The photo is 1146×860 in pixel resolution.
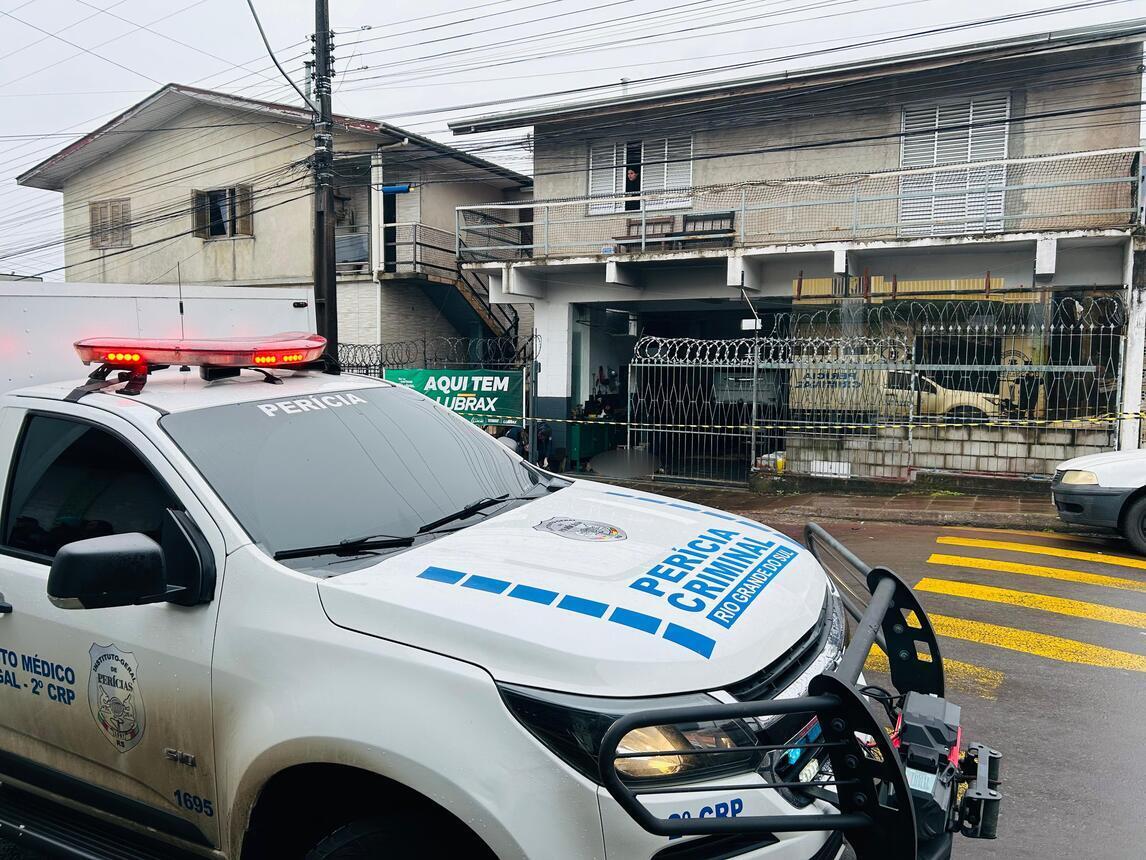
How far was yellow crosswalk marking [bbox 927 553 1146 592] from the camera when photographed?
305 inches

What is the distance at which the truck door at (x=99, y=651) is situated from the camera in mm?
2551

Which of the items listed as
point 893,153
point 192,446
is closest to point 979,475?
point 893,153

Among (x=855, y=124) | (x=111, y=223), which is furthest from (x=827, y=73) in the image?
(x=111, y=223)

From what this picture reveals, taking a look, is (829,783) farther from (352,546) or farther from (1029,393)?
(1029,393)

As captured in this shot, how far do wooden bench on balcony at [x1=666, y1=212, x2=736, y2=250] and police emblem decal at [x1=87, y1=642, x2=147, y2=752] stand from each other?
1507 cm

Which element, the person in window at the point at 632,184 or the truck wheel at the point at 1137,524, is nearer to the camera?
the truck wheel at the point at 1137,524

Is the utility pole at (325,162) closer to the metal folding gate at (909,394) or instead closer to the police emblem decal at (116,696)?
the metal folding gate at (909,394)

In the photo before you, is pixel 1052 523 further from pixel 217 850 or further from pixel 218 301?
pixel 217 850

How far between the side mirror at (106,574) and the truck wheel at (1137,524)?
9136mm

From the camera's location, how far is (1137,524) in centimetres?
876

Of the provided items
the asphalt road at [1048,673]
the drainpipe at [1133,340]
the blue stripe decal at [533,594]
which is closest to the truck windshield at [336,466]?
the blue stripe decal at [533,594]

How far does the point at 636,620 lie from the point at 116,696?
1640mm

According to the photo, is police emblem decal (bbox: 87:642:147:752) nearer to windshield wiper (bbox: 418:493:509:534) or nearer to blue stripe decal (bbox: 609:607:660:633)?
windshield wiper (bbox: 418:493:509:534)

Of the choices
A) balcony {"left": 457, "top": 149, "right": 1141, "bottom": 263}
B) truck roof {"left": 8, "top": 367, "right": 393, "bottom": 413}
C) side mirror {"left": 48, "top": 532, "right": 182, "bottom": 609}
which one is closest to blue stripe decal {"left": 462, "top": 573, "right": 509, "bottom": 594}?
side mirror {"left": 48, "top": 532, "right": 182, "bottom": 609}
